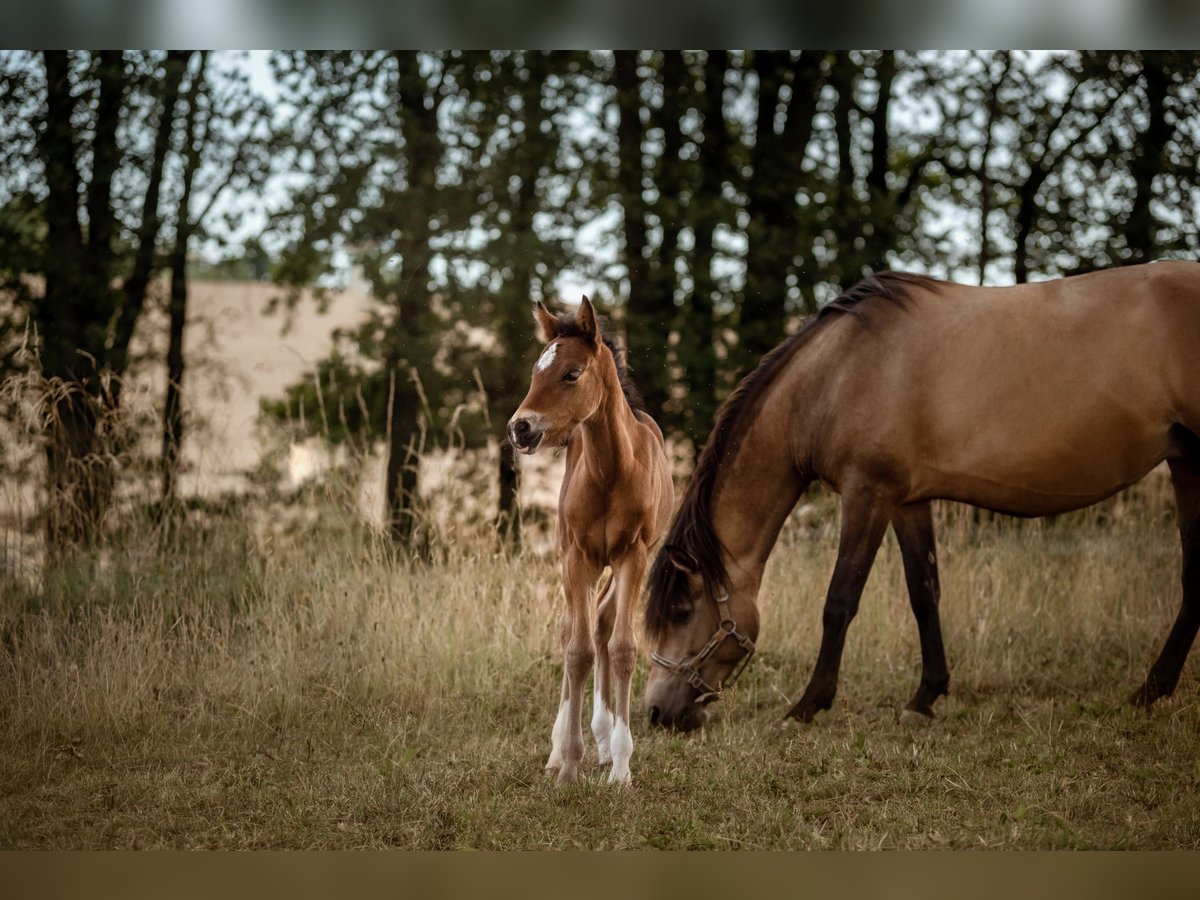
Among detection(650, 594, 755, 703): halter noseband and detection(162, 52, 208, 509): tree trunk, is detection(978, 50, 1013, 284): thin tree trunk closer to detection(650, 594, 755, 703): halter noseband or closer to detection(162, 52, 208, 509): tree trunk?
detection(650, 594, 755, 703): halter noseband

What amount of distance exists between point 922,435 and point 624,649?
1.77 metres

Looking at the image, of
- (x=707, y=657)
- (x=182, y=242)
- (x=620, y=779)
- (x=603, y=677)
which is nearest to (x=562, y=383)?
(x=603, y=677)

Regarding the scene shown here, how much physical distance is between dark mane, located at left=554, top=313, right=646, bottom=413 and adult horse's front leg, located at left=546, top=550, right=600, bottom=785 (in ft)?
2.18

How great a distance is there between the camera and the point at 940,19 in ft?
11.7

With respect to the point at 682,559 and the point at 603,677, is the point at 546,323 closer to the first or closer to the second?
the point at 603,677

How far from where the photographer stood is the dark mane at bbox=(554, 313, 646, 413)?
348 centimetres

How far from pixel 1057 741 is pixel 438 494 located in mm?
4368

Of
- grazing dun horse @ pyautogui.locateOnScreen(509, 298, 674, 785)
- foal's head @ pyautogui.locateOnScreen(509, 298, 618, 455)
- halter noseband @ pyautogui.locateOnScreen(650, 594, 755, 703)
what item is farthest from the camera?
halter noseband @ pyautogui.locateOnScreen(650, 594, 755, 703)

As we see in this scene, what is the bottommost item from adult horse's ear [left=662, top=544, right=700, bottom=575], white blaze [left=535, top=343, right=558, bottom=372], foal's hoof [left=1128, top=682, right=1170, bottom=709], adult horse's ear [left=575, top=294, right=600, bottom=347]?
foal's hoof [left=1128, top=682, right=1170, bottom=709]

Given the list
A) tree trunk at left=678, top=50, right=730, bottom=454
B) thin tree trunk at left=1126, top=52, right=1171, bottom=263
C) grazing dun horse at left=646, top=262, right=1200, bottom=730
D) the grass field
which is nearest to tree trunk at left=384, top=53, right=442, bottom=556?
the grass field

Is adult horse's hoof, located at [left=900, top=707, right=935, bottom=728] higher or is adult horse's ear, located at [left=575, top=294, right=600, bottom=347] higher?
adult horse's ear, located at [left=575, top=294, right=600, bottom=347]

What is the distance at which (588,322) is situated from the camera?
3.46 metres

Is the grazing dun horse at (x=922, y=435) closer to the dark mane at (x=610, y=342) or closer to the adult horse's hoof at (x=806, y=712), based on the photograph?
the adult horse's hoof at (x=806, y=712)

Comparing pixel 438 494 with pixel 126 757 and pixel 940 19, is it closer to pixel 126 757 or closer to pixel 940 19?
pixel 126 757
